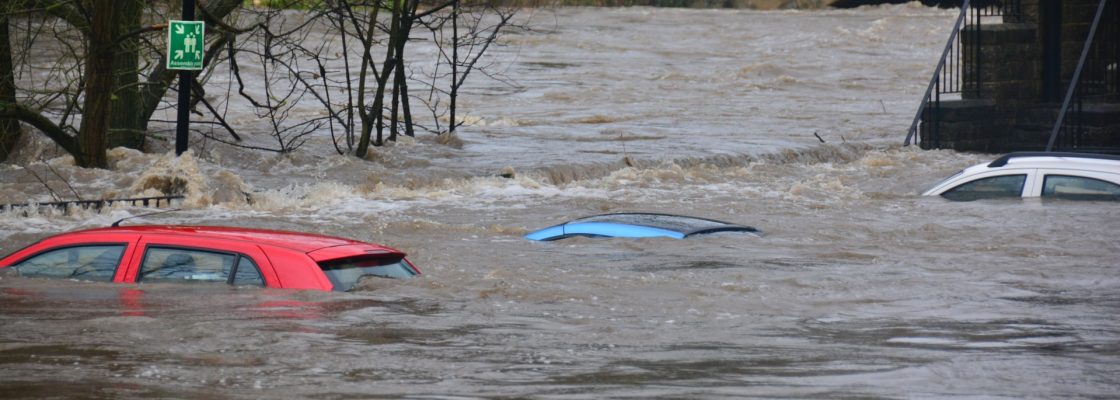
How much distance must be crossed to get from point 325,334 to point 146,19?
1476cm

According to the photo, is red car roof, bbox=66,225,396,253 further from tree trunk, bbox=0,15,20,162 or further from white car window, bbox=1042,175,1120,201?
tree trunk, bbox=0,15,20,162

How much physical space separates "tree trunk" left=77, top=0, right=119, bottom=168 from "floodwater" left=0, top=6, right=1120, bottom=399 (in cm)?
35

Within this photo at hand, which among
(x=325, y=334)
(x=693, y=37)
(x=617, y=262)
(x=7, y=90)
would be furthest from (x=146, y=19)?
(x=693, y=37)

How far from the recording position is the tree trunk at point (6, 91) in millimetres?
17953

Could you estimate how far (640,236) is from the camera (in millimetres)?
10836

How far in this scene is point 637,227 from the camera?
10.9 m

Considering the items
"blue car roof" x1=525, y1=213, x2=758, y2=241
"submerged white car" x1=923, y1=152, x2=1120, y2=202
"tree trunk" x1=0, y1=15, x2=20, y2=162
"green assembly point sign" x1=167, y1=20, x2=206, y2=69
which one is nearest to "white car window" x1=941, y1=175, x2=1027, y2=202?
"submerged white car" x1=923, y1=152, x2=1120, y2=202

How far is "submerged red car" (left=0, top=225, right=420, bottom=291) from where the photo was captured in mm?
7906

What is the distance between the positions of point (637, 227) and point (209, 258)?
Answer: 374 centimetres

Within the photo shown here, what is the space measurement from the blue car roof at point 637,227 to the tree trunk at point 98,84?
279 inches

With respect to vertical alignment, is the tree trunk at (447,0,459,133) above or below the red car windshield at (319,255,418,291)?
above

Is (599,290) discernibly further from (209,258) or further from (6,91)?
(6,91)

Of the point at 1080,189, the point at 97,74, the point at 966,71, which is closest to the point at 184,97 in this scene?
the point at 97,74

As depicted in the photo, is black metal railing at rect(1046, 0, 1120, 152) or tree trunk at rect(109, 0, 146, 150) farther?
black metal railing at rect(1046, 0, 1120, 152)
